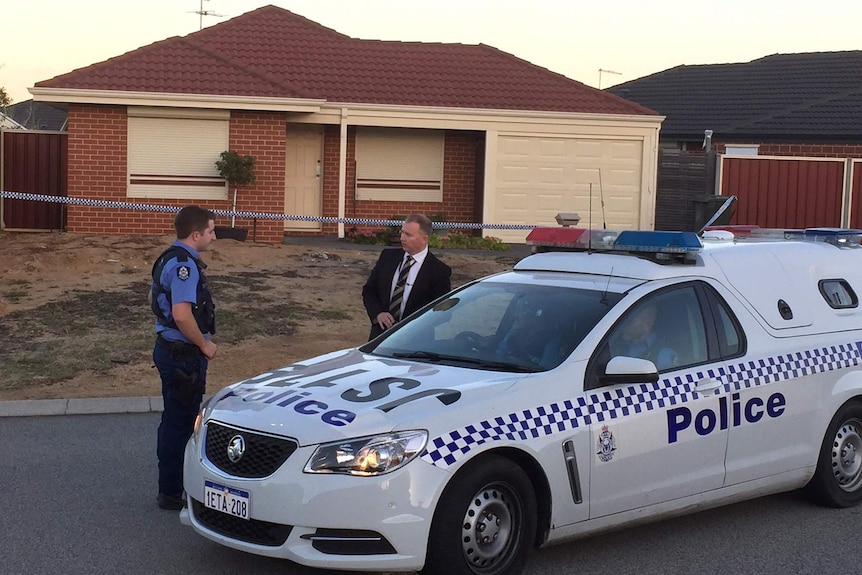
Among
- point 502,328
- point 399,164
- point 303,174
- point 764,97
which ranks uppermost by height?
point 764,97

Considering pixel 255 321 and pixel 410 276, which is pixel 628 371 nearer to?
pixel 410 276

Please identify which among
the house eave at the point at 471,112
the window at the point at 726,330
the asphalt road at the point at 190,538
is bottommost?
the asphalt road at the point at 190,538

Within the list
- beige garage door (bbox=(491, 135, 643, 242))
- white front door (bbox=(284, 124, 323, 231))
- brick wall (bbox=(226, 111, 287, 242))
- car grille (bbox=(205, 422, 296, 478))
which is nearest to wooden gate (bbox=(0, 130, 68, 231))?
brick wall (bbox=(226, 111, 287, 242))

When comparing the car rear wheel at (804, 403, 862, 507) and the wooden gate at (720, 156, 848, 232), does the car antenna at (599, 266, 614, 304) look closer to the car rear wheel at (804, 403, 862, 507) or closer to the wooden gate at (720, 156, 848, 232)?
the car rear wheel at (804, 403, 862, 507)

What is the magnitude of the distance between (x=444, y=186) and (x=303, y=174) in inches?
115

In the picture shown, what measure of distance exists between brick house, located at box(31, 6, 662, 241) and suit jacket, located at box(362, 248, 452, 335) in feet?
40.4

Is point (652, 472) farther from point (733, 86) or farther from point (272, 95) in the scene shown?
point (733, 86)

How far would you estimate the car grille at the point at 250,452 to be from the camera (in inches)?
199

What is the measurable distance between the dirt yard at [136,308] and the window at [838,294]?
5.51 metres

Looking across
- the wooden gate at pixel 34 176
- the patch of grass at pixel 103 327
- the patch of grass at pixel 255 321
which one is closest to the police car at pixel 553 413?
the patch of grass at pixel 103 327

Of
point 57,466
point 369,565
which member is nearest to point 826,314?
point 369,565

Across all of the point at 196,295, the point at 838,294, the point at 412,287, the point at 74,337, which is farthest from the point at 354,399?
the point at 74,337

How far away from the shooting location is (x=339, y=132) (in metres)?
22.3

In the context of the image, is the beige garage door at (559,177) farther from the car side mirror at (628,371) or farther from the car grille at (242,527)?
the car grille at (242,527)
